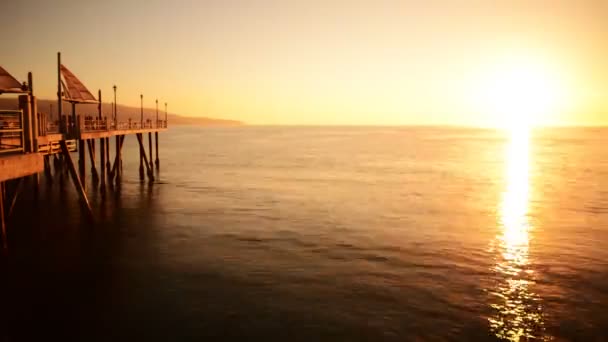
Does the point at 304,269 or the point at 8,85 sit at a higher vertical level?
the point at 8,85

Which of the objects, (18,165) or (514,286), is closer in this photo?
(18,165)

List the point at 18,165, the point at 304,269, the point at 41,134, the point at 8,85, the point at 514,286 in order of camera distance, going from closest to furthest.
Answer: the point at 18,165 < the point at 514,286 < the point at 304,269 < the point at 8,85 < the point at 41,134

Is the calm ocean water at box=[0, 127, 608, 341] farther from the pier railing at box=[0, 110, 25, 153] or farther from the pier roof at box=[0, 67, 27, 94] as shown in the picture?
the pier roof at box=[0, 67, 27, 94]

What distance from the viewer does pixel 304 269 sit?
15.5 metres

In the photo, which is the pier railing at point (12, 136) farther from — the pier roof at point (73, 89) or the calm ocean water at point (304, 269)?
the pier roof at point (73, 89)

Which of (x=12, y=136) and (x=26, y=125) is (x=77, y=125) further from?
(x=26, y=125)

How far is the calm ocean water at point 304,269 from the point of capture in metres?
11.1

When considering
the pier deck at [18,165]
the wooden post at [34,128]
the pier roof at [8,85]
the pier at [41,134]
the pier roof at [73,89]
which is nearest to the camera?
the pier deck at [18,165]

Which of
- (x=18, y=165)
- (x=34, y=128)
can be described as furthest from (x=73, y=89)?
(x=18, y=165)

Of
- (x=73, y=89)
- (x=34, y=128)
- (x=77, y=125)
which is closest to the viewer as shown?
(x=34, y=128)

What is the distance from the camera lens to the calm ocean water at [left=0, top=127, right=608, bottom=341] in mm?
11078

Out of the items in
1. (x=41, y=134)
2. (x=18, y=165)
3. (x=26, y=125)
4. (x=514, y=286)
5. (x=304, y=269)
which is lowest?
(x=304, y=269)

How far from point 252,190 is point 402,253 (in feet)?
62.3

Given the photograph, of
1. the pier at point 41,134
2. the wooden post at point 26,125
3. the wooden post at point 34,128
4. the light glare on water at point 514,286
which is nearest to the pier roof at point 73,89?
the pier at point 41,134
